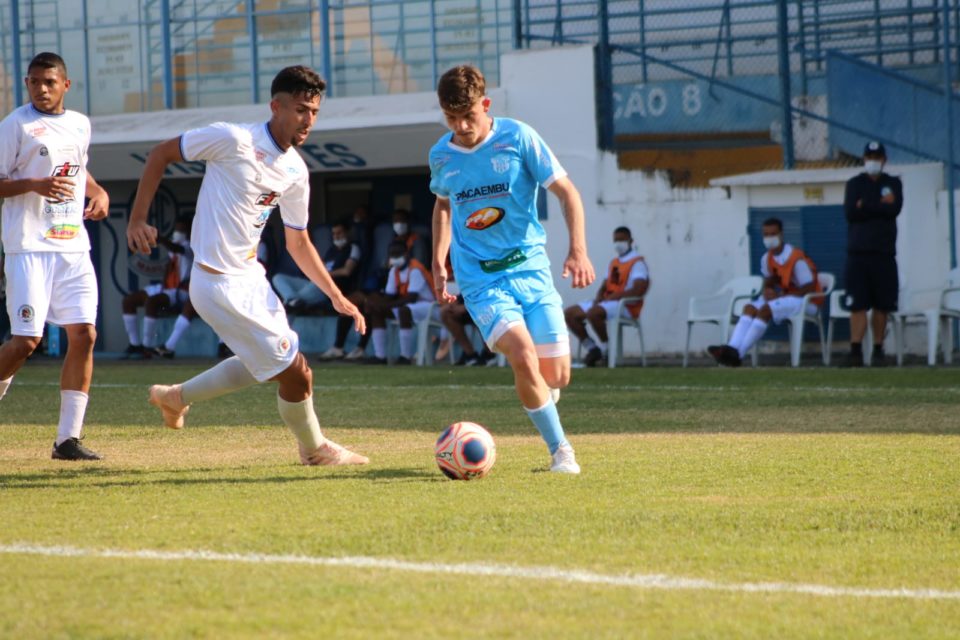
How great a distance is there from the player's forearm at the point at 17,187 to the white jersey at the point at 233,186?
1151 millimetres

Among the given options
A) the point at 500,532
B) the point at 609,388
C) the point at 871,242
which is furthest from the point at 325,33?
the point at 500,532

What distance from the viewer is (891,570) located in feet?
15.2

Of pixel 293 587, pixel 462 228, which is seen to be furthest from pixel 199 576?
pixel 462 228

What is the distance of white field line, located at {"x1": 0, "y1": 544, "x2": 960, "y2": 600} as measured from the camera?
431 centimetres

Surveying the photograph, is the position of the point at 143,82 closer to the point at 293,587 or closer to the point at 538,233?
the point at 538,233

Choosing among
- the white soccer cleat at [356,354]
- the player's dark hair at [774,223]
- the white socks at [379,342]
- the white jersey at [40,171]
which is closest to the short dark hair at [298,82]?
the white jersey at [40,171]

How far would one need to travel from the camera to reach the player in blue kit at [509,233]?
7.12 meters

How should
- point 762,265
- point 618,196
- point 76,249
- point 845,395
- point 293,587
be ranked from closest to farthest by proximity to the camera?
point 293,587, point 76,249, point 845,395, point 762,265, point 618,196

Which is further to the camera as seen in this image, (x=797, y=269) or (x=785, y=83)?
(x=785, y=83)

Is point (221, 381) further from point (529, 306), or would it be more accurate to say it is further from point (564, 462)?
point (564, 462)

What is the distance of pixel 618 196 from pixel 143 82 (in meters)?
8.25

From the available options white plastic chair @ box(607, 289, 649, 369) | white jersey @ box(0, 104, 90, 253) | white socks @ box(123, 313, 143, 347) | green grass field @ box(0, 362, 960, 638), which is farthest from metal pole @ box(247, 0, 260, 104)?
white jersey @ box(0, 104, 90, 253)

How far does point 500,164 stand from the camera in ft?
23.8

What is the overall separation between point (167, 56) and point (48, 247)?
15585mm
